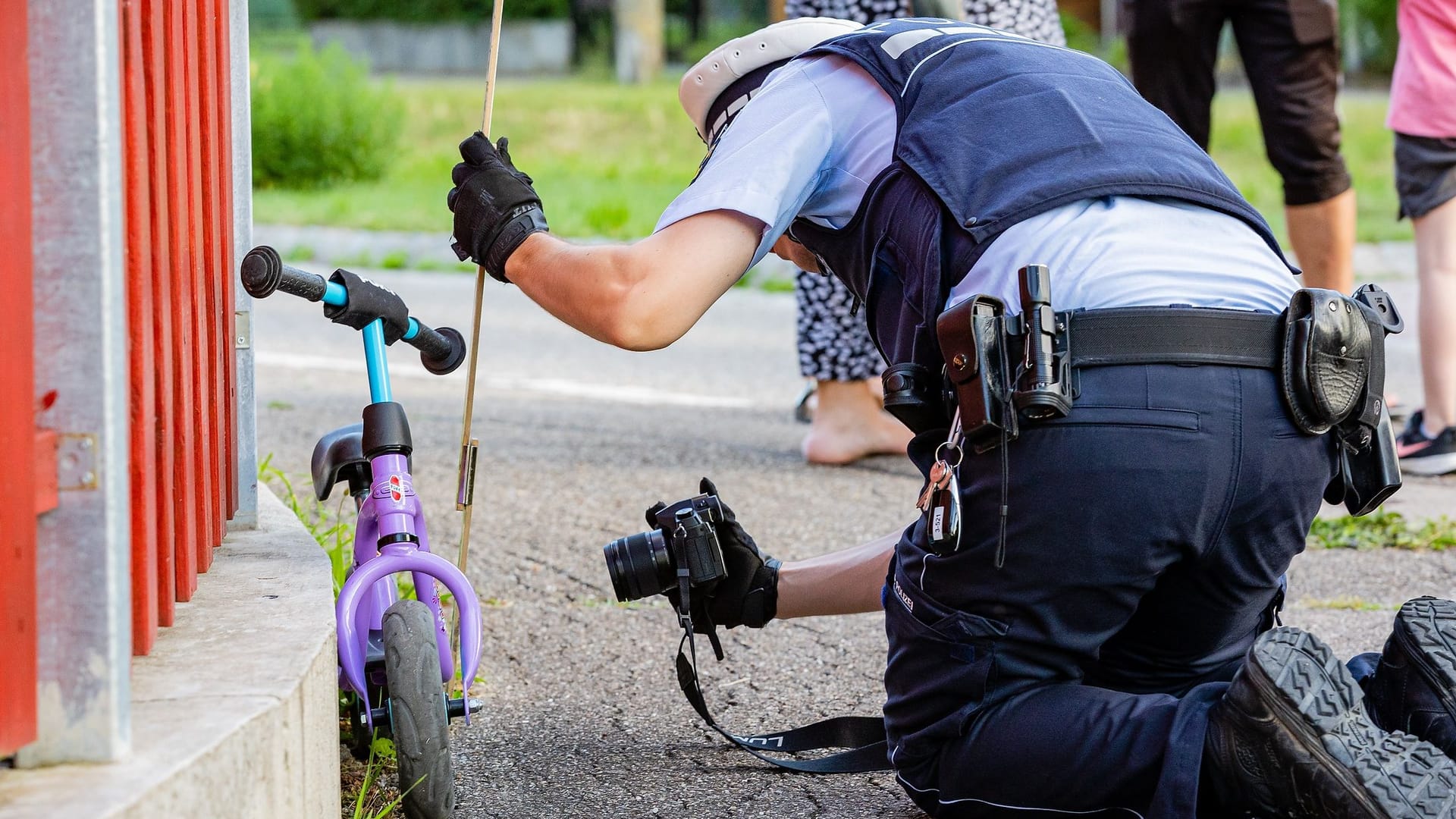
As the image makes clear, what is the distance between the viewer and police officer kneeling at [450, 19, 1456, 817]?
2064mm

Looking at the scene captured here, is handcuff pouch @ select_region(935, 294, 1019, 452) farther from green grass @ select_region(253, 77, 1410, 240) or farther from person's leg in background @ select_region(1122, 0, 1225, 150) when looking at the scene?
green grass @ select_region(253, 77, 1410, 240)

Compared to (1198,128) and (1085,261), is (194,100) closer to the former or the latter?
(1085,261)

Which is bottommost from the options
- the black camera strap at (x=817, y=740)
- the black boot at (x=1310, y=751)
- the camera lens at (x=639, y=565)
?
the black camera strap at (x=817, y=740)

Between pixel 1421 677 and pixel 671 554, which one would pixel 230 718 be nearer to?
pixel 671 554

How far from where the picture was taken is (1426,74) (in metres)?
4.41

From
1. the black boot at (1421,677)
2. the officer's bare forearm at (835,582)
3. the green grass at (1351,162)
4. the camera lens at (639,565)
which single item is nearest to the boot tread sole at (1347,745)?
the black boot at (1421,677)

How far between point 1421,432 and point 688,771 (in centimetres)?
279

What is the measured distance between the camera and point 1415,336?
6.49 meters

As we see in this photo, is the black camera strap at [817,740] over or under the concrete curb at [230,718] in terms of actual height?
under

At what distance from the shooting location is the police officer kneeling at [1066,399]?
206 cm

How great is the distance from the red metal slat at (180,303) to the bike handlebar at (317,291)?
0.28 ft

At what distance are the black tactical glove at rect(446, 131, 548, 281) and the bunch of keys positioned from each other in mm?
675

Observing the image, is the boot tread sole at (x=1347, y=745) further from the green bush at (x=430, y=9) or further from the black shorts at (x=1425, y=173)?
the green bush at (x=430, y=9)

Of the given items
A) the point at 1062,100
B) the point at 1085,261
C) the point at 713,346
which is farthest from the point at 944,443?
the point at 713,346
